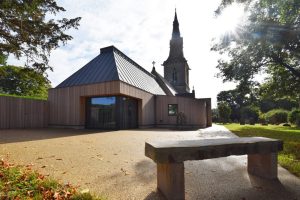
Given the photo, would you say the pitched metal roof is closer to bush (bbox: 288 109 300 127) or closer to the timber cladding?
the timber cladding

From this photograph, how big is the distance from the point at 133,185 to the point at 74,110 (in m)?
13.2

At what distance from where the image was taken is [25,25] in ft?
26.9

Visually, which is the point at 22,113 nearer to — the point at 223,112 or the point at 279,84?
the point at 279,84

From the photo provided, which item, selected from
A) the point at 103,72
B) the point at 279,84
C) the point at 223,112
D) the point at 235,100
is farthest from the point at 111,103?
the point at 235,100

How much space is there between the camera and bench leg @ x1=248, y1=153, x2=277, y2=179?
3562mm

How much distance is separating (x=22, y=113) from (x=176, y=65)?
96.2ft

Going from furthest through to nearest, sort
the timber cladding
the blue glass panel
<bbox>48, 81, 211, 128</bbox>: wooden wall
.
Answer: the blue glass panel → <bbox>48, 81, 211, 128</bbox>: wooden wall → the timber cladding

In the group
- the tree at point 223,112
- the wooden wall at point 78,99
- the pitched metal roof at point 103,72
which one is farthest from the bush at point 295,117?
the pitched metal roof at point 103,72

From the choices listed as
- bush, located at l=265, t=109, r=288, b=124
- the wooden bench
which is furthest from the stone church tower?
the wooden bench

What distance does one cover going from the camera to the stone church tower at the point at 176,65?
3847 cm

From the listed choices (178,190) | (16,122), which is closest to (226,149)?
(178,190)

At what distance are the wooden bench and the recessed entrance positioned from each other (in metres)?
11.6

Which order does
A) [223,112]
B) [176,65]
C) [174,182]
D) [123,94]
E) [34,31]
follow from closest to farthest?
[174,182]
[34,31]
[123,94]
[223,112]
[176,65]

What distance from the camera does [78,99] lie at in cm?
1504
